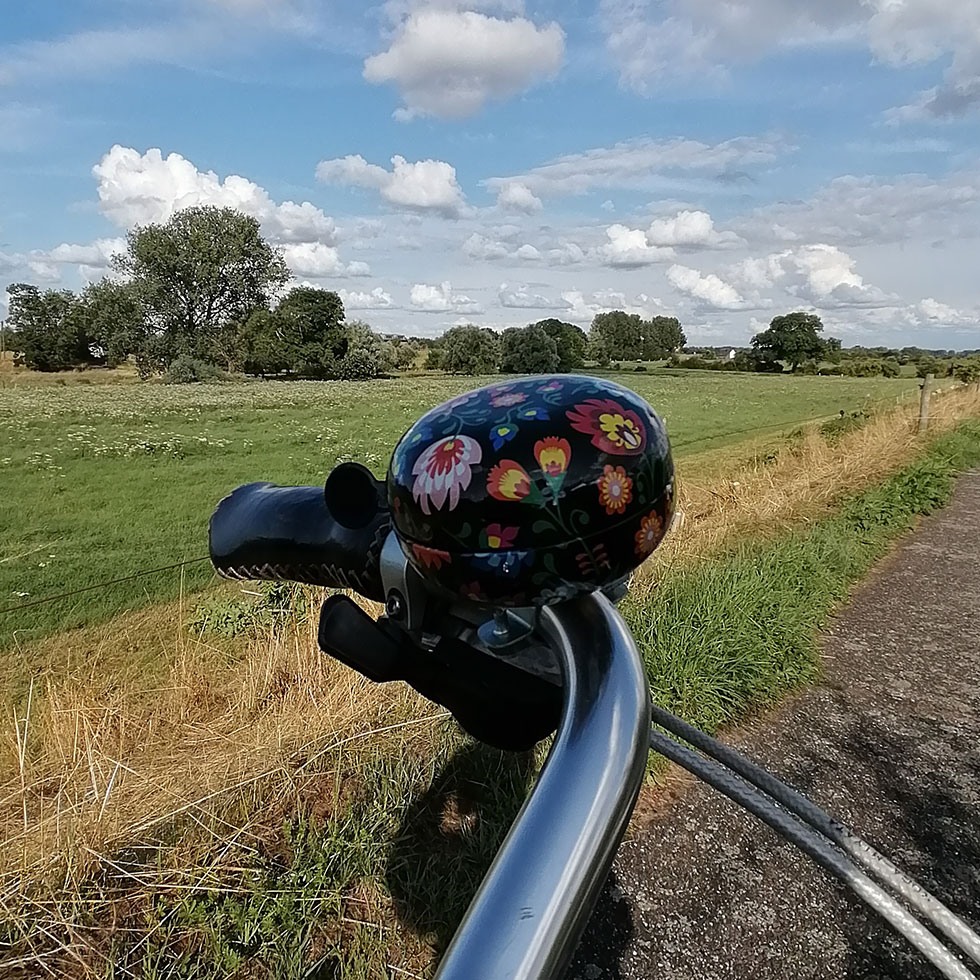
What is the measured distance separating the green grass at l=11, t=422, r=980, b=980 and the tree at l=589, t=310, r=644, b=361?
1598cm

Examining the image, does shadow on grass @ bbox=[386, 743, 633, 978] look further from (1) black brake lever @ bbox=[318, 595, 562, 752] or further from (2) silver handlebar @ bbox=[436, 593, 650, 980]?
(2) silver handlebar @ bbox=[436, 593, 650, 980]

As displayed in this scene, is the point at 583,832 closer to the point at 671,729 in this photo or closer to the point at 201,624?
the point at 671,729

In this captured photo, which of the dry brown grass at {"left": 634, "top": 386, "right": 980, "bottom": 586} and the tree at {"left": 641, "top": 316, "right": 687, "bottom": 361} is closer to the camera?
the dry brown grass at {"left": 634, "top": 386, "right": 980, "bottom": 586}

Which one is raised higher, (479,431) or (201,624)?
(479,431)

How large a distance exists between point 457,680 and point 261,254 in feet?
207

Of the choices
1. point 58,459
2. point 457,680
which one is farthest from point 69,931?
point 58,459

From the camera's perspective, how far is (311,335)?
5341cm

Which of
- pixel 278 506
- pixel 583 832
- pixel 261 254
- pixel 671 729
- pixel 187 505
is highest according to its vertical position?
pixel 261 254

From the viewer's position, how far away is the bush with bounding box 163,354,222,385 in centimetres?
4775

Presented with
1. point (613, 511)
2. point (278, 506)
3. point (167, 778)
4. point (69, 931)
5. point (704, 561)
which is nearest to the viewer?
point (613, 511)

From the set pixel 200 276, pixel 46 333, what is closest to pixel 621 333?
pixel 200 276

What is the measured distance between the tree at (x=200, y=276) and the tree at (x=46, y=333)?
210 inches

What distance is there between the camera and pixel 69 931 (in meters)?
1.94

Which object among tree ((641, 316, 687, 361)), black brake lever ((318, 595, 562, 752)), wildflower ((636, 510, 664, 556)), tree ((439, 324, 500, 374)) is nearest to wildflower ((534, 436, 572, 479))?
wildflower ((636, 510, 664, 556))
